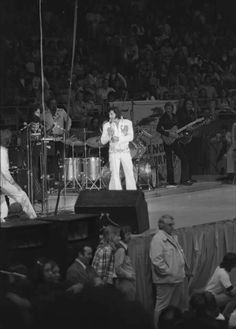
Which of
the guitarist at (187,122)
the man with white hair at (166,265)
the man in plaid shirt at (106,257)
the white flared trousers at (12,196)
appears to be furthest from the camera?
the guitarist at (187,122)

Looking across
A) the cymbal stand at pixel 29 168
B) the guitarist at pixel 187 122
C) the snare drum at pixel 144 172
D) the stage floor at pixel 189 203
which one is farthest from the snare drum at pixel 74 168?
the guitarist at pixel 187 122

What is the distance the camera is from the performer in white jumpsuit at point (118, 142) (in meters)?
13.0

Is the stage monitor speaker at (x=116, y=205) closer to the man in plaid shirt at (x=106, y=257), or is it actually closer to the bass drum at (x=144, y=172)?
the man in plaid shirt at (x=106, y=257)

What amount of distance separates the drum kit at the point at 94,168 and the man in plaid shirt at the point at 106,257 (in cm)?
520

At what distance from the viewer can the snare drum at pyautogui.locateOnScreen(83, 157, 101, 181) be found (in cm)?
1453

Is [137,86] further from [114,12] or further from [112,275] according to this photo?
[112,275]

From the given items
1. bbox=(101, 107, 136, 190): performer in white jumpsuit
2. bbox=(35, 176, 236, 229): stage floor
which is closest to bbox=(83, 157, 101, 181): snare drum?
bbox=(35, 176, 236, 229): stage floor

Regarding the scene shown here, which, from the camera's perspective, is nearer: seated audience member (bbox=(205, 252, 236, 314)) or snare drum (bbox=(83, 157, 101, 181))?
seated audience member (bbox=(205, 252, 236, 314))

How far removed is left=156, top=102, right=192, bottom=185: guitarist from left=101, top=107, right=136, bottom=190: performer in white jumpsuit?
2.86m

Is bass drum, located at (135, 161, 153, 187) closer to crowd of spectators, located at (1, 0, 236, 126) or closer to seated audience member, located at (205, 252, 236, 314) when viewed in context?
crowd of spectators, located at (1, 0, 236, 126)

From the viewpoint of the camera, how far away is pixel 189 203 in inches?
560

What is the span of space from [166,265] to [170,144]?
663 cm

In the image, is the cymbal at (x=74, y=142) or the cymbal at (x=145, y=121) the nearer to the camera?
the cymbal at (x=74, y=142)

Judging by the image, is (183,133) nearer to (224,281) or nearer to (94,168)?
(94,168)
